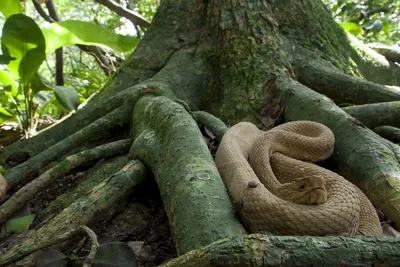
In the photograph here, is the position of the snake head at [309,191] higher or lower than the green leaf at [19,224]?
higher

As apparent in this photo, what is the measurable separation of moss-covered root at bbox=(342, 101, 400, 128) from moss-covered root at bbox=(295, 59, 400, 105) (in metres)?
0.28

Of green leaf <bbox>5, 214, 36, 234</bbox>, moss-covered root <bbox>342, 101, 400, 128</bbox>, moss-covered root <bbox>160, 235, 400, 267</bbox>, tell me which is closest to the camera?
moss-covered root <bbox>160, 235, 400, 267</bbox>

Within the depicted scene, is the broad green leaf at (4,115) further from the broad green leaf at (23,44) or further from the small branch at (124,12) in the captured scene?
the small branch at (124,12)

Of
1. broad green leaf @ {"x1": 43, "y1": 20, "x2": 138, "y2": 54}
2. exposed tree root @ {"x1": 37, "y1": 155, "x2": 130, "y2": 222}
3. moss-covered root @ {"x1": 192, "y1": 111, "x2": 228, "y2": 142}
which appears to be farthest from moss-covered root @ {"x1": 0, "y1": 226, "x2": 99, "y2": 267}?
broad green leaf @ {"x1": 43, "y1": 20, "x2": 138, "y2": 54}

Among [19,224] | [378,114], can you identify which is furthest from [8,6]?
[378,114]

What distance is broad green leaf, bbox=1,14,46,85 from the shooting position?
3234mm

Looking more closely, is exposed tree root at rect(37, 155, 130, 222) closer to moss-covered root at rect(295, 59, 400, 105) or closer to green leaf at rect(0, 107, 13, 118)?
green leaf at rect(0, 107, 13, 118)

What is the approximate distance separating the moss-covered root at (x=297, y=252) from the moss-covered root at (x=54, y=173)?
1671 millimetres

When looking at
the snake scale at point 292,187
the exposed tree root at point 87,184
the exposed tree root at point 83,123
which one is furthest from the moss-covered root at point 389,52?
the exposed tree root at point 87,184

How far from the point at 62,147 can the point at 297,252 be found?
2251 mm

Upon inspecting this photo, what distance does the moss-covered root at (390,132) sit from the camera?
2796 mm

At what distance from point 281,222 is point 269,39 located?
2.19 metres

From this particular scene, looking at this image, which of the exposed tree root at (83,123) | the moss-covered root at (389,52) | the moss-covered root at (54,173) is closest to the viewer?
the moss-covered root at (54,173)

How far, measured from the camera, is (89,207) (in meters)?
2.06
